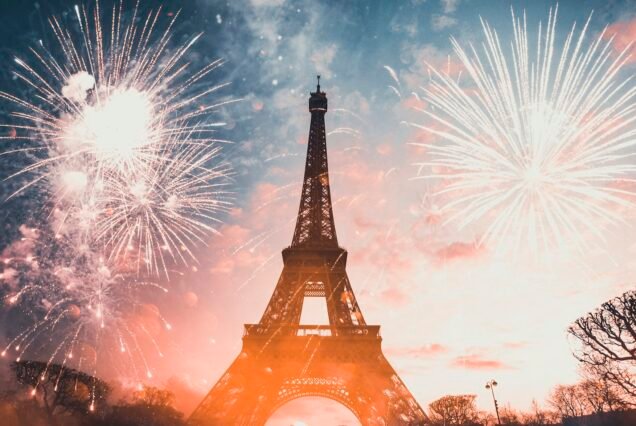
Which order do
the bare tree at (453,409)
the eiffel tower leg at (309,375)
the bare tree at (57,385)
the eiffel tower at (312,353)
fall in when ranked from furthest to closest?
the bare tree at (453,409) < the bare tree at (57,385) < the eiffel tower at (312,353) < the eiffel tower leg at (309,375)

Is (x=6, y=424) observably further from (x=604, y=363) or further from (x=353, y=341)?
(x=604, y=363)

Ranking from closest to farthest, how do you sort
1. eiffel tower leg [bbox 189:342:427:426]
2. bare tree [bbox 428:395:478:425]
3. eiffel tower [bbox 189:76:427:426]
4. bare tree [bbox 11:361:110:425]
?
1. eiffel tower leg [bbox 189:342:427:426]
2. eiffel tower [bbox 189:76:427:426]
3. bare tree [bbox 11:361:110:425]
4. bare tree [bbox 428:395:478:425]

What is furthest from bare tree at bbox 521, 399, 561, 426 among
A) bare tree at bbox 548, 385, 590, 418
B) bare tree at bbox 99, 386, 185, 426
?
bare tree at bbox 99, 386, 185, 426

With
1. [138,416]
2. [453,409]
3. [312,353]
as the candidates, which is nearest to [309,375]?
[312,353]

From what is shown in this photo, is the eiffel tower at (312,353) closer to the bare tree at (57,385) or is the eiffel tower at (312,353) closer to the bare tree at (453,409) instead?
the bare tree at (57,385)

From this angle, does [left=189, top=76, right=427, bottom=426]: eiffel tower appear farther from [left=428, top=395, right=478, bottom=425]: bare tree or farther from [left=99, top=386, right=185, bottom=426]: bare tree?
[left=428, top=395, right=478, bottom=425]: bare tree

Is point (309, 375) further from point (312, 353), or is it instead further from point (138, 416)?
point (138, 416)

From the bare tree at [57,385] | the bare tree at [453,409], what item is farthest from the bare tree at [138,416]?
the bare tree at [453,409]
